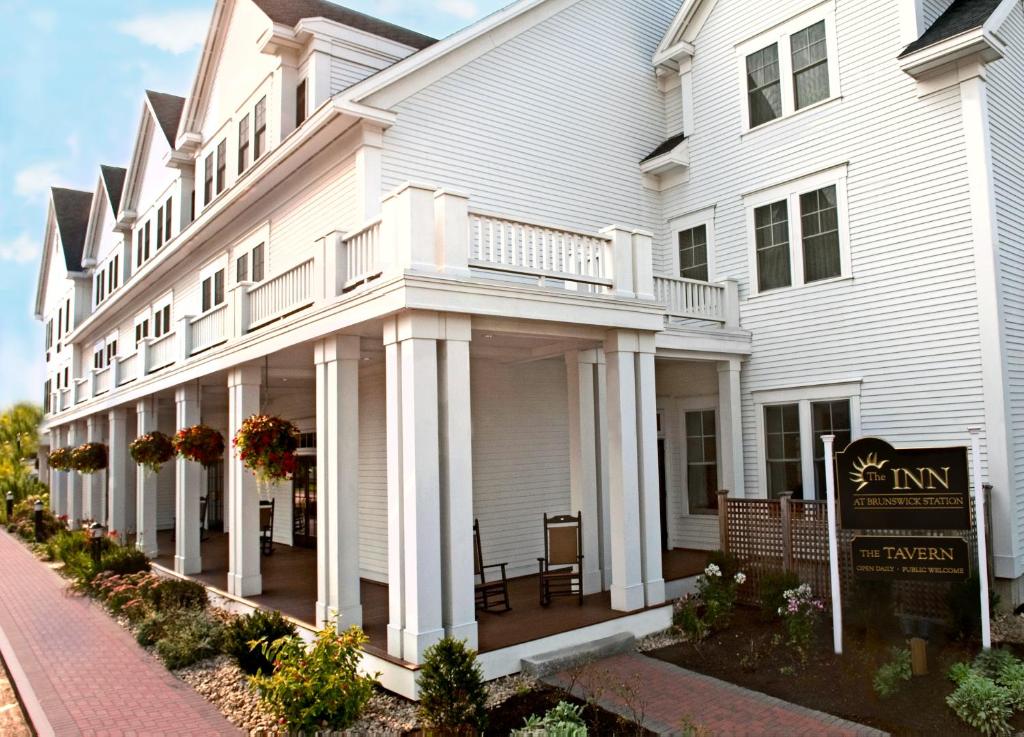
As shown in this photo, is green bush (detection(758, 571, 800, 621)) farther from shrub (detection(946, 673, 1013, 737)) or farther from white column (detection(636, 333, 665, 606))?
shrub (detection(946, 673, 1013, 737))

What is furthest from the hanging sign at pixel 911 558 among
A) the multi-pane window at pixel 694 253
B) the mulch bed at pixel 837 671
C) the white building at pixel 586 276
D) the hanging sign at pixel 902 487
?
the multi-pane window at pixel 694 253

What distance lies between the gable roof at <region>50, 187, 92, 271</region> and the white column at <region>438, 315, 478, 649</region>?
31.4 m

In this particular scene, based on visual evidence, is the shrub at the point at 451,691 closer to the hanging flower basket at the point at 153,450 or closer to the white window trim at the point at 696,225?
the white window trim at the point at 696,225

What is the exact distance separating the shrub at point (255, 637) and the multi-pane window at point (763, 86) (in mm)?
11987

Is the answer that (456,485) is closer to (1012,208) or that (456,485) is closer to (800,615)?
(800,615)

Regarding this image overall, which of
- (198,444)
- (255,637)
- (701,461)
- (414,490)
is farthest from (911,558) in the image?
(198,444)

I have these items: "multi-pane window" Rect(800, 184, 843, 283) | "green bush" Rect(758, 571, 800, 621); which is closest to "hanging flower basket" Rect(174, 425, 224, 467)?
"green bush" Rect(758, 571, 800, 621)

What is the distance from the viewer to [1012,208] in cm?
1169

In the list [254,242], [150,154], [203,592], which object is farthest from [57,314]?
[203,592]

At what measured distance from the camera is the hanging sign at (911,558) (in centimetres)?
809

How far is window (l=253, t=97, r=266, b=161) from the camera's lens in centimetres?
1549

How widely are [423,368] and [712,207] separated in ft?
29.7

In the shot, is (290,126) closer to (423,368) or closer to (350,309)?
(350,309)

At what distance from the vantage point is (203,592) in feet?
40.6
